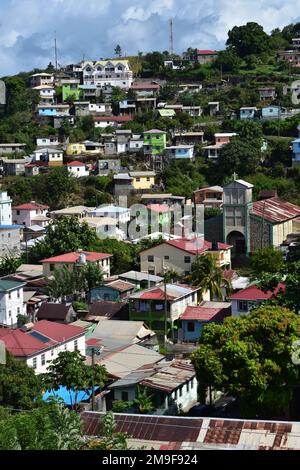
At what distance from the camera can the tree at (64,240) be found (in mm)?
31812

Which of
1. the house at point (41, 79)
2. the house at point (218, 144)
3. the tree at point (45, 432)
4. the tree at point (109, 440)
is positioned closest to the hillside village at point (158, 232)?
the house at point (218, 144)

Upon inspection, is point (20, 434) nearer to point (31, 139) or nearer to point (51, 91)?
point (31, 139)

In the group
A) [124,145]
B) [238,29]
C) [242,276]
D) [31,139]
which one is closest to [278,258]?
[242,276]

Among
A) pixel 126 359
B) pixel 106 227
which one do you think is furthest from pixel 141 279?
pixel 126 359

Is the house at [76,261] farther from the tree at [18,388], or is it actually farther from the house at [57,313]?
the tree at [18,388]

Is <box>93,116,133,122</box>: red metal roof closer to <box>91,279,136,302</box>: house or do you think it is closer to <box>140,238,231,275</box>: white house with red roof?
<box>140,238,231,275</box>: white house with red roof

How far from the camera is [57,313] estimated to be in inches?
1004

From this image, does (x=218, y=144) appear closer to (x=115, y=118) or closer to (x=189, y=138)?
(x=189, y=138)

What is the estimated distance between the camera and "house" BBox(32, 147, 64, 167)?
46.5 metres

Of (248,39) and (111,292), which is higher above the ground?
(248,39)

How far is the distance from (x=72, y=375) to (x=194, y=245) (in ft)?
45.0

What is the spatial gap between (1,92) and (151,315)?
12.3 meters

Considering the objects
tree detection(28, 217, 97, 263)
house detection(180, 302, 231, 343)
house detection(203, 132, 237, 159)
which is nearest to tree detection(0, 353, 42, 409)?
house detection(180, 302, 231, 343)

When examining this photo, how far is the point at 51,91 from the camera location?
57.1 metres
